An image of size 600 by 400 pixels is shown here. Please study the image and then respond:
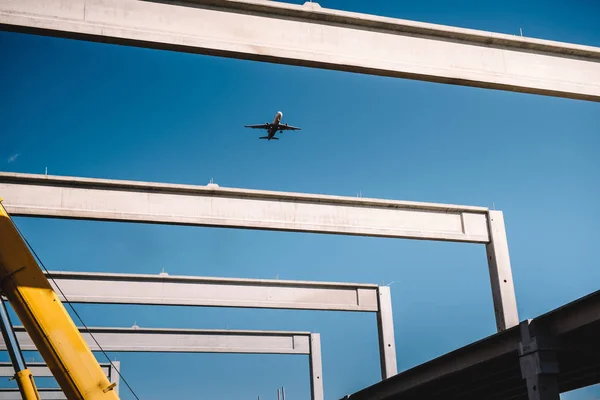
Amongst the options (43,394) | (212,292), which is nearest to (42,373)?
(43,394)

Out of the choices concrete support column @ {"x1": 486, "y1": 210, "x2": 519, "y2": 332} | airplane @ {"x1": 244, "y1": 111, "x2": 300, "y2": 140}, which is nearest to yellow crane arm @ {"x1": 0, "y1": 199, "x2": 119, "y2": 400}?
concrete support column @ {"x1": 486, "y1": 210, "x2": 519, "y2": 332}

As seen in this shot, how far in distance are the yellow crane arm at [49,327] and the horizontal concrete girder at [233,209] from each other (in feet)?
25.2

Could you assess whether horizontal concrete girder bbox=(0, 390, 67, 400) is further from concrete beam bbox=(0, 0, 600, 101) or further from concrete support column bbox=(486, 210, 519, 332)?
concrete beam bbox=(0, 0, 600, 101)

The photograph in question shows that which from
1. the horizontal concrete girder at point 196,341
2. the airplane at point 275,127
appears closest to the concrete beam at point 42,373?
the horizontal concrete girder at point 196,341

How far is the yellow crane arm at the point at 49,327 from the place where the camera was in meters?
9.98

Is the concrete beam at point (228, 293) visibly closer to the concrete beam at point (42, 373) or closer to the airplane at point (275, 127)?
the concrete beam at point (42, 373)

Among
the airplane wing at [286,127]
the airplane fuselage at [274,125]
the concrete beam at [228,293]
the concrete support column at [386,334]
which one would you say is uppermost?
the airplane wing at [286,127]

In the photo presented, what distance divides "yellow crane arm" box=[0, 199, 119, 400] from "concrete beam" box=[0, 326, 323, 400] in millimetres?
19867

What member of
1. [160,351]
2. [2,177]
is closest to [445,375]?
[2,177]

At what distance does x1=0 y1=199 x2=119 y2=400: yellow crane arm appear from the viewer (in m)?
9.98

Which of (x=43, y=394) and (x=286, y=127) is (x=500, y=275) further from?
(x=43, y=394)

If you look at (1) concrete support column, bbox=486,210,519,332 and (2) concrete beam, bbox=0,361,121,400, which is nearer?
(1) concrete support column, bbox=486,210,519,332

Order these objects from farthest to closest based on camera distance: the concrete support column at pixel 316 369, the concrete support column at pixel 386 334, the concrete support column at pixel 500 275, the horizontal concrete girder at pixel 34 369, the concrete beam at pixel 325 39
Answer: the horizontal concrete girder at pixel 34 369 < the concrete support column at pixel 316 369 < the concrete support column at pixel 386 334 < the concrete support column at pixel 500 275 < the concrete beam at pixel 325 39

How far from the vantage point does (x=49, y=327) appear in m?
10.0
